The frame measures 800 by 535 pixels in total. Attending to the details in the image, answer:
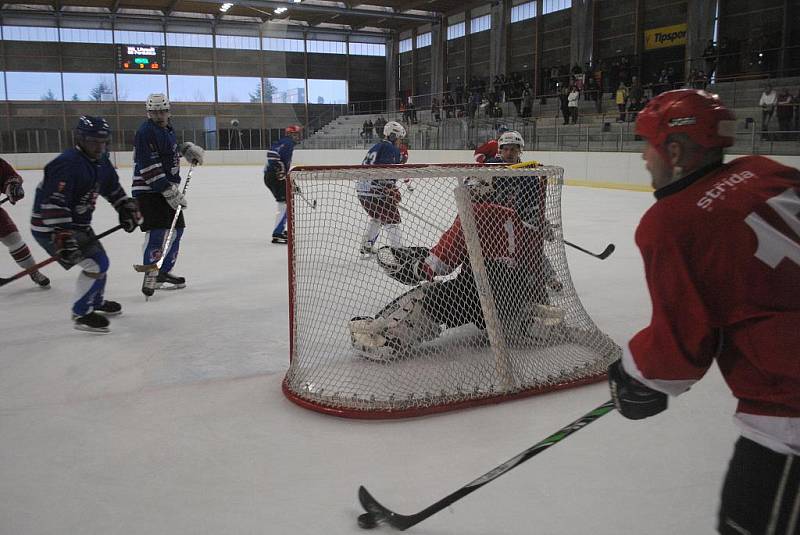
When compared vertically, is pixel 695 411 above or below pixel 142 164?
below

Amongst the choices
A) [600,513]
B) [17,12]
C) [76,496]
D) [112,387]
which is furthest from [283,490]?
[17,12]

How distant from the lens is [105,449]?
84.0 inches

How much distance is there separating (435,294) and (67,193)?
2.02 m

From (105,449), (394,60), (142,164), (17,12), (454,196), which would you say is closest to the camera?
(105,449)

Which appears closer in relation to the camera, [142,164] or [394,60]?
[142,164]

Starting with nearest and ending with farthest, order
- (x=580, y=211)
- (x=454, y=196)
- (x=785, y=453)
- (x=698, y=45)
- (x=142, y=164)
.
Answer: (x=785, y=453), (x=454, y=196), (x=142, y=164), (x=580, y=211), (x=698, y=45)

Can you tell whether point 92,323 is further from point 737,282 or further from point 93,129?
point 737,282

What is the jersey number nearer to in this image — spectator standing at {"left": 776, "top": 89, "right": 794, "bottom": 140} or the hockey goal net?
the hockey goal net

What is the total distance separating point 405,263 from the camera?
2.98 m

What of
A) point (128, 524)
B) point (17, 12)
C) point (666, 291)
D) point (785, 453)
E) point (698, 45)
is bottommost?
point (128, 524)

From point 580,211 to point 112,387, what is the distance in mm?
7264

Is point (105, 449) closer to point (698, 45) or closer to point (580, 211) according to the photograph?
point (580, 211)

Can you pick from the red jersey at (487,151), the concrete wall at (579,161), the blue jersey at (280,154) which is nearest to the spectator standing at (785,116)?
the concrete wall at (579,161)

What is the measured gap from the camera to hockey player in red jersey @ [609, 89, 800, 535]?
1.03 meters
